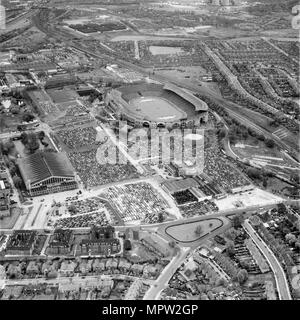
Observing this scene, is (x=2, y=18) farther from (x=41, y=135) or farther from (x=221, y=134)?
(x=221, y=134)

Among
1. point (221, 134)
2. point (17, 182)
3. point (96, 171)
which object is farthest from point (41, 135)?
point (221, 134)

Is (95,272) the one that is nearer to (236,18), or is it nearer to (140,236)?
(140,236)

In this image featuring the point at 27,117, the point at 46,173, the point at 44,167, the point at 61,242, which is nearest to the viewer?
the point at 61,242

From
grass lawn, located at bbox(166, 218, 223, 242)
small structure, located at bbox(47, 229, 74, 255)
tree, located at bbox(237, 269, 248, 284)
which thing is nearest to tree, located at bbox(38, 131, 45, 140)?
small structure, located at bbox(47, 229, 74, 255)

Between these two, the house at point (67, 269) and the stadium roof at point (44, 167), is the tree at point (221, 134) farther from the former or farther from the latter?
the house at point (67, 269)

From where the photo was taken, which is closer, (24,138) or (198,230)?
(198,230)

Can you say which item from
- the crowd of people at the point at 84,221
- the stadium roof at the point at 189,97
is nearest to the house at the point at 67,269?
the crowd of people at the point at 84,221
